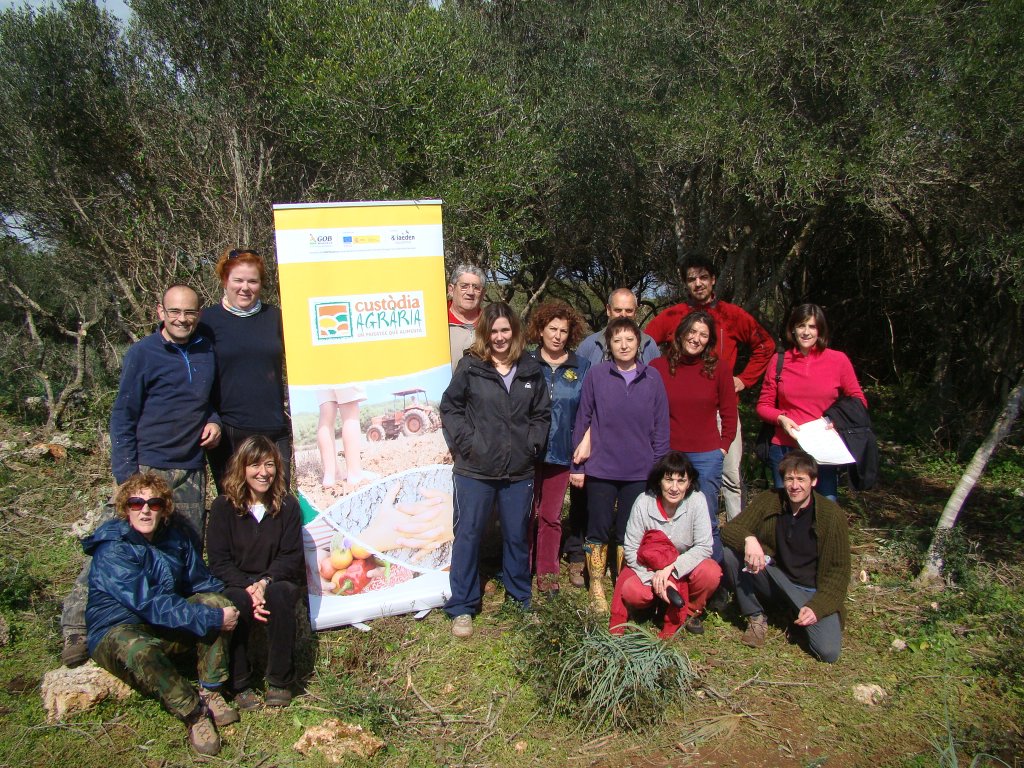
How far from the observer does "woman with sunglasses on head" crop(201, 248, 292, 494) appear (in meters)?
3.94

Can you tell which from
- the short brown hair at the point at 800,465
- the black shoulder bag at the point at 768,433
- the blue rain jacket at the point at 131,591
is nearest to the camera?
the blue rain jacket at the point at 131,591

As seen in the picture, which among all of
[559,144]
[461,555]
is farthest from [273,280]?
[461,555]

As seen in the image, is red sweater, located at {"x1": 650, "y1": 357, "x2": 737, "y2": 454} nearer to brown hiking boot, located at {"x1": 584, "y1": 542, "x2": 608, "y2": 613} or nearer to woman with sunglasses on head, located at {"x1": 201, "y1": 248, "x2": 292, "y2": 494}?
brown hiking boot, located at {"x1": 584, "y1": 542, "x2": 608, "y2": 613}

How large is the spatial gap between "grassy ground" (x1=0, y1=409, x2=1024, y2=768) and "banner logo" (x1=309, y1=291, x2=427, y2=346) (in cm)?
175

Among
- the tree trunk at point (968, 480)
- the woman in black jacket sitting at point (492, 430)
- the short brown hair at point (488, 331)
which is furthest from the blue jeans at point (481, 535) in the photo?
the tree trunk at point (968, 480)

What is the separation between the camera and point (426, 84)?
7.97m

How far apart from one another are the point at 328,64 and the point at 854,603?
Answer: 7.07 meters

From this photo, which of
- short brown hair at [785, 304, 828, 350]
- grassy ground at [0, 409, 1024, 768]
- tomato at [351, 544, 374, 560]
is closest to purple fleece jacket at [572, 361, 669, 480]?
grassy ground at [0, 409, 1024, 768]

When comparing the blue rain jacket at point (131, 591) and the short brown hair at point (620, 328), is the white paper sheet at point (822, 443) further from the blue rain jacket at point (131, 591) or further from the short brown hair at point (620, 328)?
the blue rain jacket at point (131, 591)

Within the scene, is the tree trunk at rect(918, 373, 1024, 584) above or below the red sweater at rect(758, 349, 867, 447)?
below

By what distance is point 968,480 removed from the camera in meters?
4.82

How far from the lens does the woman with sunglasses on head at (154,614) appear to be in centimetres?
327

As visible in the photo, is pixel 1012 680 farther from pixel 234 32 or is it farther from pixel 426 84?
pixel 234 32

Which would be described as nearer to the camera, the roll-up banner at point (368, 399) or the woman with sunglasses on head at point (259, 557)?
the woman with sunglasses on head at point (259, 557)
